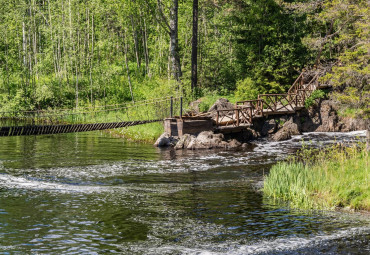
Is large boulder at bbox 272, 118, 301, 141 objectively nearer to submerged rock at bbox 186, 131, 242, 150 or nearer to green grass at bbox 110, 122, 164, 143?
submerged rock at bbox 186, 131, 242, 150

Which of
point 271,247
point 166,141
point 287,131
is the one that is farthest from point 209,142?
point 271,247

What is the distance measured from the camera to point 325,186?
11.8 meters

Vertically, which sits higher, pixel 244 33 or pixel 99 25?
pixel 99 25

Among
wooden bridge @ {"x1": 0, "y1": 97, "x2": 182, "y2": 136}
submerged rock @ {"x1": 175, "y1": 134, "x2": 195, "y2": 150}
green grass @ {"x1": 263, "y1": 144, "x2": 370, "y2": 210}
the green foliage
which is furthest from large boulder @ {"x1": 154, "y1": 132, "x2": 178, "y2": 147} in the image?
green grass @ {"x1": 263, "y1": 144, "x2": 370, "y2": 210}

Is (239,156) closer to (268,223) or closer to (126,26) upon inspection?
(268,223)

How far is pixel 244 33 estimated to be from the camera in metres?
31.8

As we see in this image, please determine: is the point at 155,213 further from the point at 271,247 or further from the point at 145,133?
the point at 145,133

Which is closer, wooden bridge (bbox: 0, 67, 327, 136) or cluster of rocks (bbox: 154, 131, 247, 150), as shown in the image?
wooden bridge (bbox: 0, 67, 327, 136)

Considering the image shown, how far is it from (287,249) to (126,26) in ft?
111

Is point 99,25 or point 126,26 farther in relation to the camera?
point 99,25

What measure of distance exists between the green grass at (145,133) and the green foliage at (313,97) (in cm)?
914

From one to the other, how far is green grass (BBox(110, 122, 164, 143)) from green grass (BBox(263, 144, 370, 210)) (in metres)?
13.3

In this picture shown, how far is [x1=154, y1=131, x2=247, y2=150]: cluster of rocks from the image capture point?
889 inches

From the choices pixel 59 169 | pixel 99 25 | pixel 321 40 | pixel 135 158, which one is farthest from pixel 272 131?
pixel 99 25
